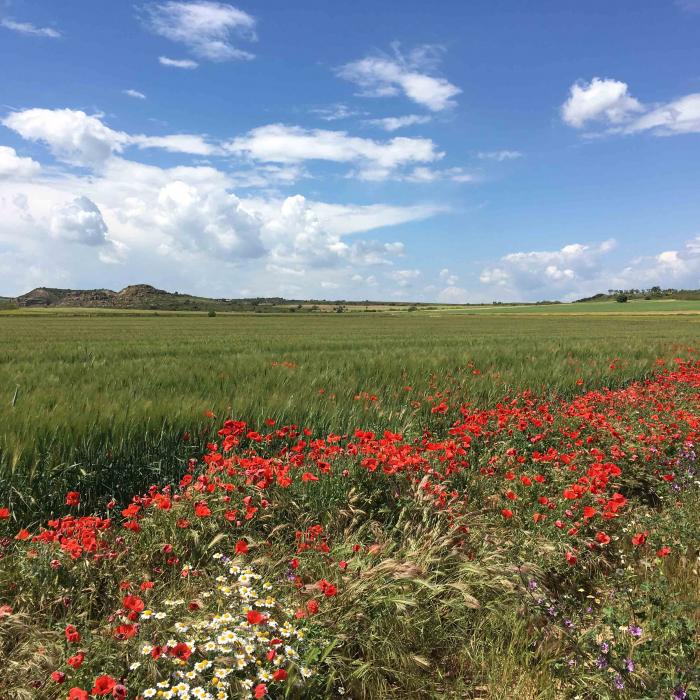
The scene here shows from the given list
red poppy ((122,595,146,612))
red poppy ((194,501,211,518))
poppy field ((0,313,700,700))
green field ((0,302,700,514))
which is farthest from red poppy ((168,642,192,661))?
green field ((0,302,700,514))

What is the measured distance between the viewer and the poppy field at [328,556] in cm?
244

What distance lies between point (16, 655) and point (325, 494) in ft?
7.59

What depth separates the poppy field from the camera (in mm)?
2441

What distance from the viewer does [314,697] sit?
241 centimetres

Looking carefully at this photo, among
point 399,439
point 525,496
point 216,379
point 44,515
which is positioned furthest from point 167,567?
point 216,379

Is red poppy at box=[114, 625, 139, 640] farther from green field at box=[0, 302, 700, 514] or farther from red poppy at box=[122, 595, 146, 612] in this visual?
green field at box=[0, 302, 700, 514]

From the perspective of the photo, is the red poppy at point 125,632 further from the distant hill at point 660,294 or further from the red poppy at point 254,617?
Result: the distant hill at point 660,294

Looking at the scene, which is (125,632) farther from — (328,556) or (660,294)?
(660,294)

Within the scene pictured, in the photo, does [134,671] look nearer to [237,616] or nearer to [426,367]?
[237,616]

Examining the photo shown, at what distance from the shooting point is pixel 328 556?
3438 millimetres

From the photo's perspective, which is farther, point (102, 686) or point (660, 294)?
point (660, 294)

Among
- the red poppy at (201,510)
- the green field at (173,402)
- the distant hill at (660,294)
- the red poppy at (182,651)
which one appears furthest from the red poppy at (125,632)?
the distant hill at (660,294)

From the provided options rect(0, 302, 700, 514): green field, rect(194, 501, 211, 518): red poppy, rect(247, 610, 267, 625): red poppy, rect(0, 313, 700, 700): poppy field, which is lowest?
rect(0, 313, 700, 700): poppy field

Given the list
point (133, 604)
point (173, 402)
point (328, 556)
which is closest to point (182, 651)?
point (133, 604)
